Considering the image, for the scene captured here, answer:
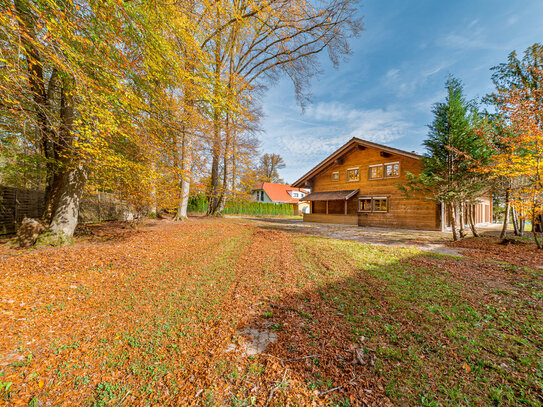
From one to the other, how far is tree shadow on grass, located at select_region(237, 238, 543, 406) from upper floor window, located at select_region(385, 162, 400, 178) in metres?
11.9

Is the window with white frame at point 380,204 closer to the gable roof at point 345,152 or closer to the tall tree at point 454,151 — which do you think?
the gable roof at point 345,152

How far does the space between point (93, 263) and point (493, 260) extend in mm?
10261

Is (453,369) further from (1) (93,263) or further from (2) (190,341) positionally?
(1) (93,263)

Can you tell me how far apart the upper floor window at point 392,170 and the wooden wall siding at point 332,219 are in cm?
415

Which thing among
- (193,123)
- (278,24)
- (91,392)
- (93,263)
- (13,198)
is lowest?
(91,392)

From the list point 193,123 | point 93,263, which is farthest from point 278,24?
point 93,263

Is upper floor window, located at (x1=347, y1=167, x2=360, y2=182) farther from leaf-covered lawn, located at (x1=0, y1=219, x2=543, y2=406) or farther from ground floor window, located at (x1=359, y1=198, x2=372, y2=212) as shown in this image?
leaf-covered lawn, located at (x1=0, y1=219, x2=543, y2=406)

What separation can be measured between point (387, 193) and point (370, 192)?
1.29 meters

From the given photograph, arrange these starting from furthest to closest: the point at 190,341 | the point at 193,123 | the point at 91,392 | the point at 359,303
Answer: the point at 193,123 < the point at 359,303 < the point at 190,341 < the point at 91,392

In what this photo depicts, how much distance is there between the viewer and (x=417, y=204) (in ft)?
Result: 45.7

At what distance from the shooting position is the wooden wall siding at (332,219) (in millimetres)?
17041

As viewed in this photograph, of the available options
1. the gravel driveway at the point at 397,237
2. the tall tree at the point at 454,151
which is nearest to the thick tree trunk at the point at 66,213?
the gravel driveway at the point at 397,237

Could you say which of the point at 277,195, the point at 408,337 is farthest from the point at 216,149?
the point at 277,195

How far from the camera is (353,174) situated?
17.7 m
